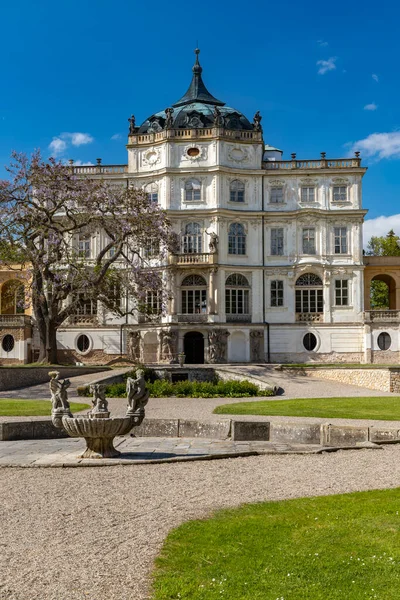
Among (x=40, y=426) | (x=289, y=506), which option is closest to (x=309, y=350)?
(x=40, y=426)

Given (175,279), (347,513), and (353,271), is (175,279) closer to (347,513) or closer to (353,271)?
(353,271)

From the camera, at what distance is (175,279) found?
53531 millimetres

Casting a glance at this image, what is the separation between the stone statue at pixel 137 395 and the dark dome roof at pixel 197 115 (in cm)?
4276

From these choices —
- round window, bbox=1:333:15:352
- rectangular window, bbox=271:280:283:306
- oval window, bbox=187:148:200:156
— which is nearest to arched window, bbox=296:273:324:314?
rectangular window, bbox=271:280:283:306

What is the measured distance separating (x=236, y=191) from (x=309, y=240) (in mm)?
7425

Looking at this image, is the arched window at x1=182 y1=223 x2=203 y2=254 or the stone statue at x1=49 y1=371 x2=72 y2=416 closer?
the stone statue at x1=49 y1=371 x2=72 y2=416

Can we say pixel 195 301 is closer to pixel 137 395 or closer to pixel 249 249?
pixel 249 249

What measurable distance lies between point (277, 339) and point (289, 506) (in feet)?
146

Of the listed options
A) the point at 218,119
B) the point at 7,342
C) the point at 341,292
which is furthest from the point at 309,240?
the point at 7,342

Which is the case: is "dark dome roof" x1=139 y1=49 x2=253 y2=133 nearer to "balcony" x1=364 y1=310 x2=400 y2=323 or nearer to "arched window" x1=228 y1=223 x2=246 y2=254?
"arched window" x1=228 y1=223 x2=246 y2=254

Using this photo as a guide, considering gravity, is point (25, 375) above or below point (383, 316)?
below

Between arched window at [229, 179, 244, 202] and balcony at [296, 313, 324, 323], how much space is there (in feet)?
36.0

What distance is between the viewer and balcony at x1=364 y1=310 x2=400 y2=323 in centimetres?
5184

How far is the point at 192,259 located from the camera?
53.4 m
